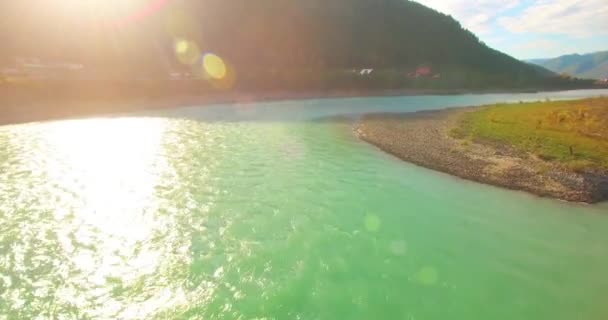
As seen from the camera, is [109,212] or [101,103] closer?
[109,212]

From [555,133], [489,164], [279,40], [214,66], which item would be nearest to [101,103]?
[214,66]

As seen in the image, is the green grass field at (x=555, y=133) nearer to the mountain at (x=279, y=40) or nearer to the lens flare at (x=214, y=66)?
the mountain at (x=279, y=40)

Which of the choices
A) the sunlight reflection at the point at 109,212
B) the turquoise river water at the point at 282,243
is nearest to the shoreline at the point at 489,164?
the turquoise river water at the point at 282,243

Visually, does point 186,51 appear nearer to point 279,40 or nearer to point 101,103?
point 279,40

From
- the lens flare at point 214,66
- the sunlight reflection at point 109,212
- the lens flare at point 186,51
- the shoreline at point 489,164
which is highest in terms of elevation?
the lens flare at point 186,51

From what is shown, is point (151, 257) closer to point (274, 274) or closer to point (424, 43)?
point (274, 274)
